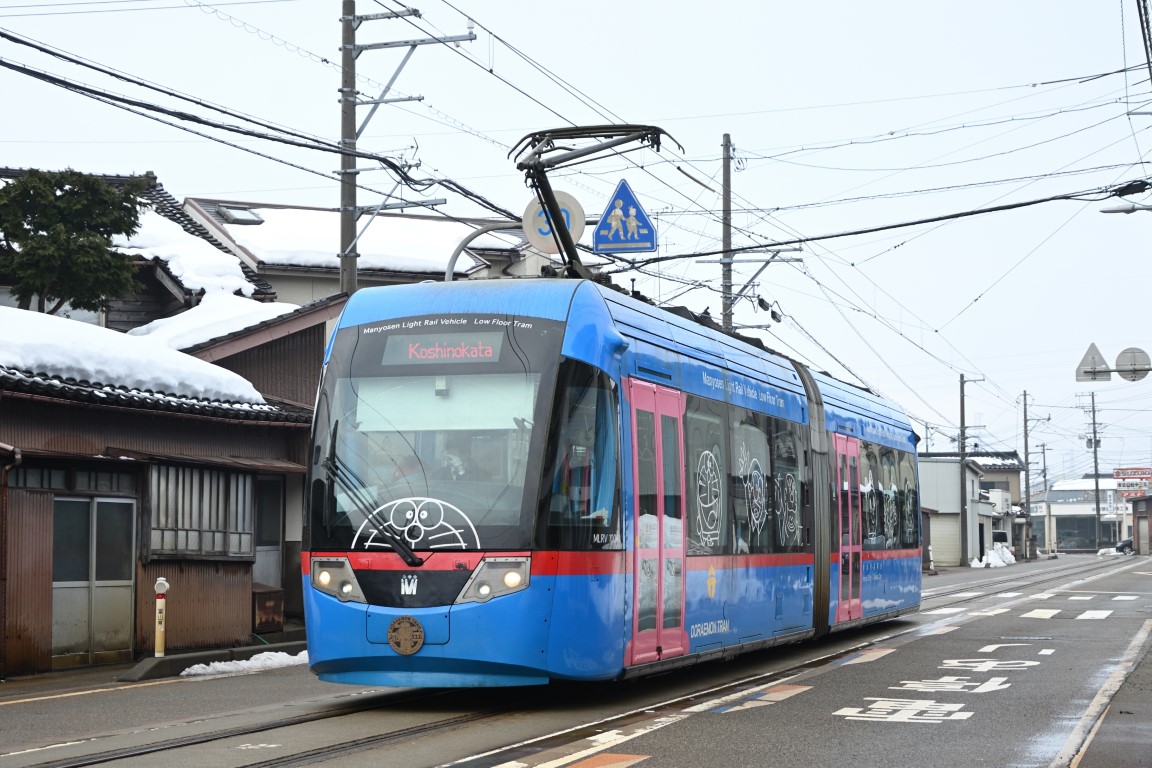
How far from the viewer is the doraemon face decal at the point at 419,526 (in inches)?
397

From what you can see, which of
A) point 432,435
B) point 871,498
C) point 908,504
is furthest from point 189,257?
point 432,435

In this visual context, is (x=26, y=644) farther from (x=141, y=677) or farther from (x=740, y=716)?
(x=740, y=716)

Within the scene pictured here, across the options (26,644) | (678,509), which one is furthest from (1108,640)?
(26,644)

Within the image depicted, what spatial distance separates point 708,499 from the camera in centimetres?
1275

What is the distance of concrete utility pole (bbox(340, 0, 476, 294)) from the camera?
21.2 meters

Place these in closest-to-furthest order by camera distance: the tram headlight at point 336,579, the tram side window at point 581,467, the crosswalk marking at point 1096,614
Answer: the tram side window at point 581,467
the tram headlight at point 336,579
the crosswalk marking at point 1096,614

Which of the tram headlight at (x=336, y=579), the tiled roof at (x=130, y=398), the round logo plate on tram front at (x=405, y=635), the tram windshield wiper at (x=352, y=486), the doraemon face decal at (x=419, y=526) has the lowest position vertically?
the round logo plate on tram front at (x=405, y=635)

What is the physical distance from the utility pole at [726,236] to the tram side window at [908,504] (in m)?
7.97

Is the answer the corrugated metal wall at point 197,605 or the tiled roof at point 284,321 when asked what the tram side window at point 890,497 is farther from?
the corrugated metal wall at point 197,605

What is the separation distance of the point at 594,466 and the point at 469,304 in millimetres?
1685

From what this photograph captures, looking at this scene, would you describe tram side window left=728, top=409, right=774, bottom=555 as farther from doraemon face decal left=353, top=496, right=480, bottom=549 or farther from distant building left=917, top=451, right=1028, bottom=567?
distant building left=917, top=451, right=1028, bottom=567

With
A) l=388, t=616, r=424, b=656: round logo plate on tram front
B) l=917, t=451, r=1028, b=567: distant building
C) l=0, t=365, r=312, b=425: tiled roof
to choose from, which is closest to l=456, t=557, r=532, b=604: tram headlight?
l=388, t=616, r=424, b=656: round logo plate on tram front

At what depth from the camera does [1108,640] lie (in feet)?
61.3

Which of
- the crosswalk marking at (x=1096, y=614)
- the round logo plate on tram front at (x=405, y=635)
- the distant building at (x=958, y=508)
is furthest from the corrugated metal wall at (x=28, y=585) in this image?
the distant building at (x=958, y=508)
